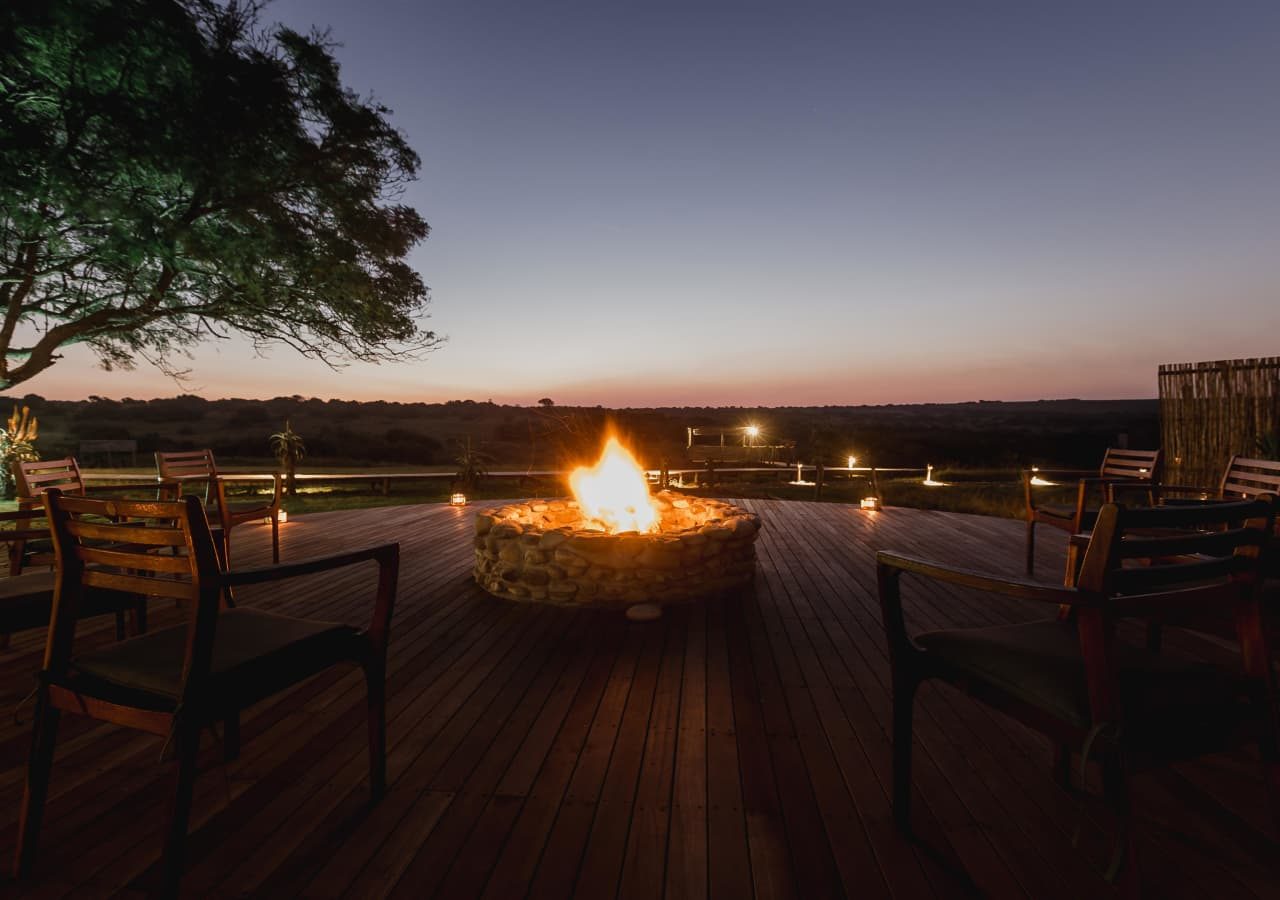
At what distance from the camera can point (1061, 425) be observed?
4488cm

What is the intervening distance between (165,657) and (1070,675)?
2118 mm

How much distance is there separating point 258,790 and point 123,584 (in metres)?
0.82

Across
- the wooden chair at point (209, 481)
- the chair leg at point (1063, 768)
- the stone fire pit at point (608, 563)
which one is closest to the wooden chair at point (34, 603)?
the wooden chair at point (209, 481)

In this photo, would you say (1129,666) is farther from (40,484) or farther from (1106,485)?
(40,484)

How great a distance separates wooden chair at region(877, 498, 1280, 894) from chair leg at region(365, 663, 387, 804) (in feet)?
4.96

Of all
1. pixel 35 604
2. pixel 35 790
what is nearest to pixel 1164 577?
pixel 35 790

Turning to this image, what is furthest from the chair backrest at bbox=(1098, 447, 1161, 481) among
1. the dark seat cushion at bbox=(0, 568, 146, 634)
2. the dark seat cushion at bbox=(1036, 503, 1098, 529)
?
the dark seat cushion at bbox=(0, 568, 146, 634)

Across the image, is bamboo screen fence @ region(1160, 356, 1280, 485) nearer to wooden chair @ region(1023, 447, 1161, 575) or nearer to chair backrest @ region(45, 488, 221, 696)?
wooden chair @ region(1023, 447, 1161, 575)

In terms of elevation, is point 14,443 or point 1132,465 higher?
point 14,443

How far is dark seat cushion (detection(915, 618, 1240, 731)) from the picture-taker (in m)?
1.10

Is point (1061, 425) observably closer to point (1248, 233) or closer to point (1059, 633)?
point (1248, 233)

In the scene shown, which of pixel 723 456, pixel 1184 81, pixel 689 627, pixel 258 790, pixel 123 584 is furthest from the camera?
pixel 723 456

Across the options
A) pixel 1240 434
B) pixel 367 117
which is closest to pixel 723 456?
pixel 1240 434

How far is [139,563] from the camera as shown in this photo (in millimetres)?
1189
